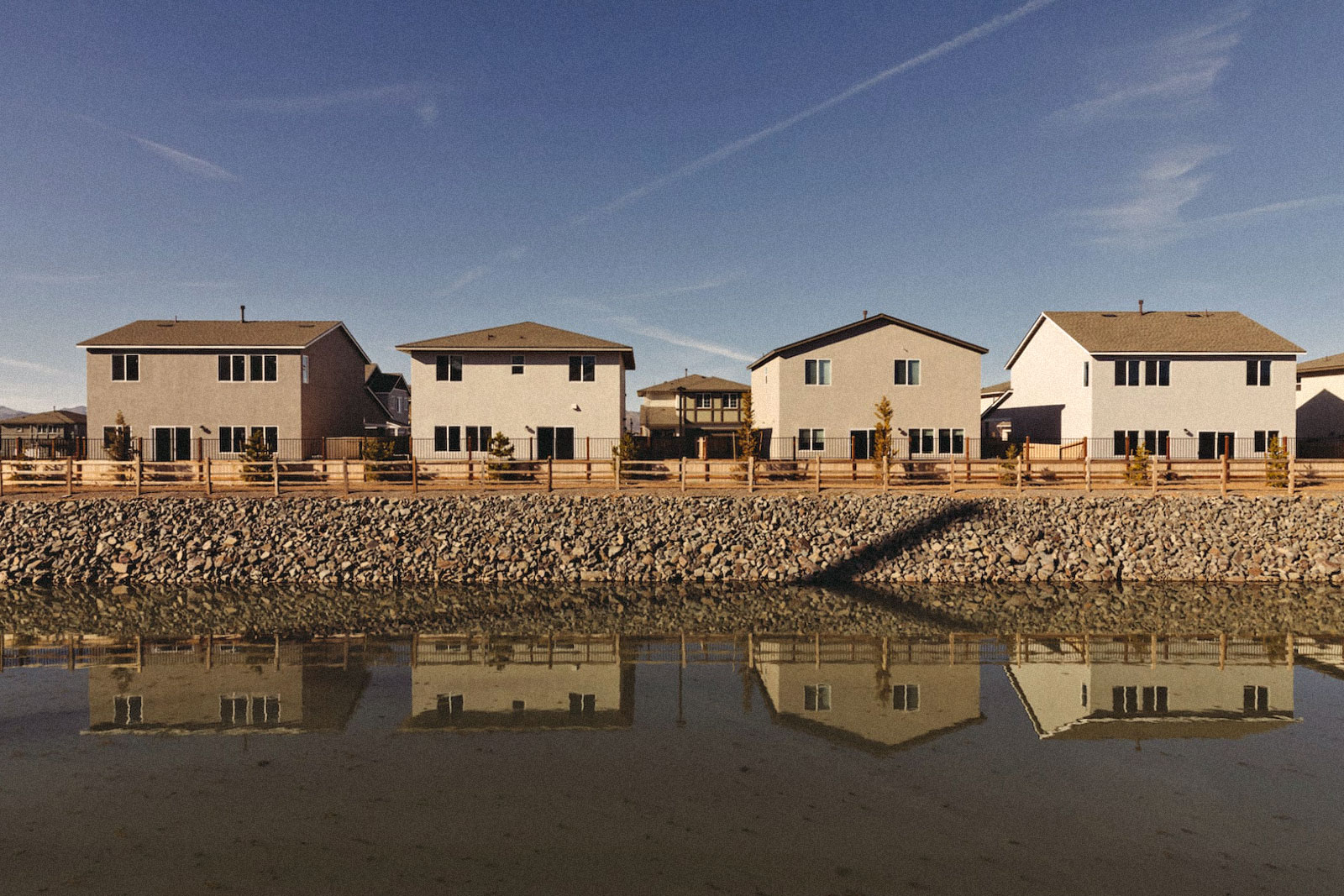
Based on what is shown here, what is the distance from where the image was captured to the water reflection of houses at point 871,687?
9961mm

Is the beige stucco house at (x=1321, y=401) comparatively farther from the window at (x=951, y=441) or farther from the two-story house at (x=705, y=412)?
the two-story house at (x=705, y=412)

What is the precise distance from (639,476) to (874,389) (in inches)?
509

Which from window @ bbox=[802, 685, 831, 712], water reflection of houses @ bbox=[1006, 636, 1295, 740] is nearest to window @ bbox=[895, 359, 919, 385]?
water reflection of houses @ bbox=[1006, 636, 1295, 740]

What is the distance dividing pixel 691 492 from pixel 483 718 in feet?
46.4

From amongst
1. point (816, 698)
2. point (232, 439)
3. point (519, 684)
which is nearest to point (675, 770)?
point (816, 698)

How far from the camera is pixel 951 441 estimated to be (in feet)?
104

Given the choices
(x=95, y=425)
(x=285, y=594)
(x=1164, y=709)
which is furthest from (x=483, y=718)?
(x=95, y=425)

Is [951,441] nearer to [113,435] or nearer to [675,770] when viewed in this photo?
[675,770]

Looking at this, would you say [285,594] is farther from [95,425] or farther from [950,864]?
[95,425]

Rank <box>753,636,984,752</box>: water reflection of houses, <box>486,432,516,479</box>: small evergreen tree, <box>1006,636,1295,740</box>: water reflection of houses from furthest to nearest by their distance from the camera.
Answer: <box>486,432,516,479</box>: small evergreen tree
<box>1006,636,1295,740</box>: water reflection of houses
<box>753,636,984,752</box>: water reflection of houses

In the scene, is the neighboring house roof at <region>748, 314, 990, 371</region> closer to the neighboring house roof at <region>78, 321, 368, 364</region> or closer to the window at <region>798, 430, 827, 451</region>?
the window at <region>798, 430, 827, 451</region>

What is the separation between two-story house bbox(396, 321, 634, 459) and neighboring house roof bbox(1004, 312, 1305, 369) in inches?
894

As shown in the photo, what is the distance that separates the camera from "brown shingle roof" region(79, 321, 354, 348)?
31.7 meters

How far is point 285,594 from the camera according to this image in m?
19.2
